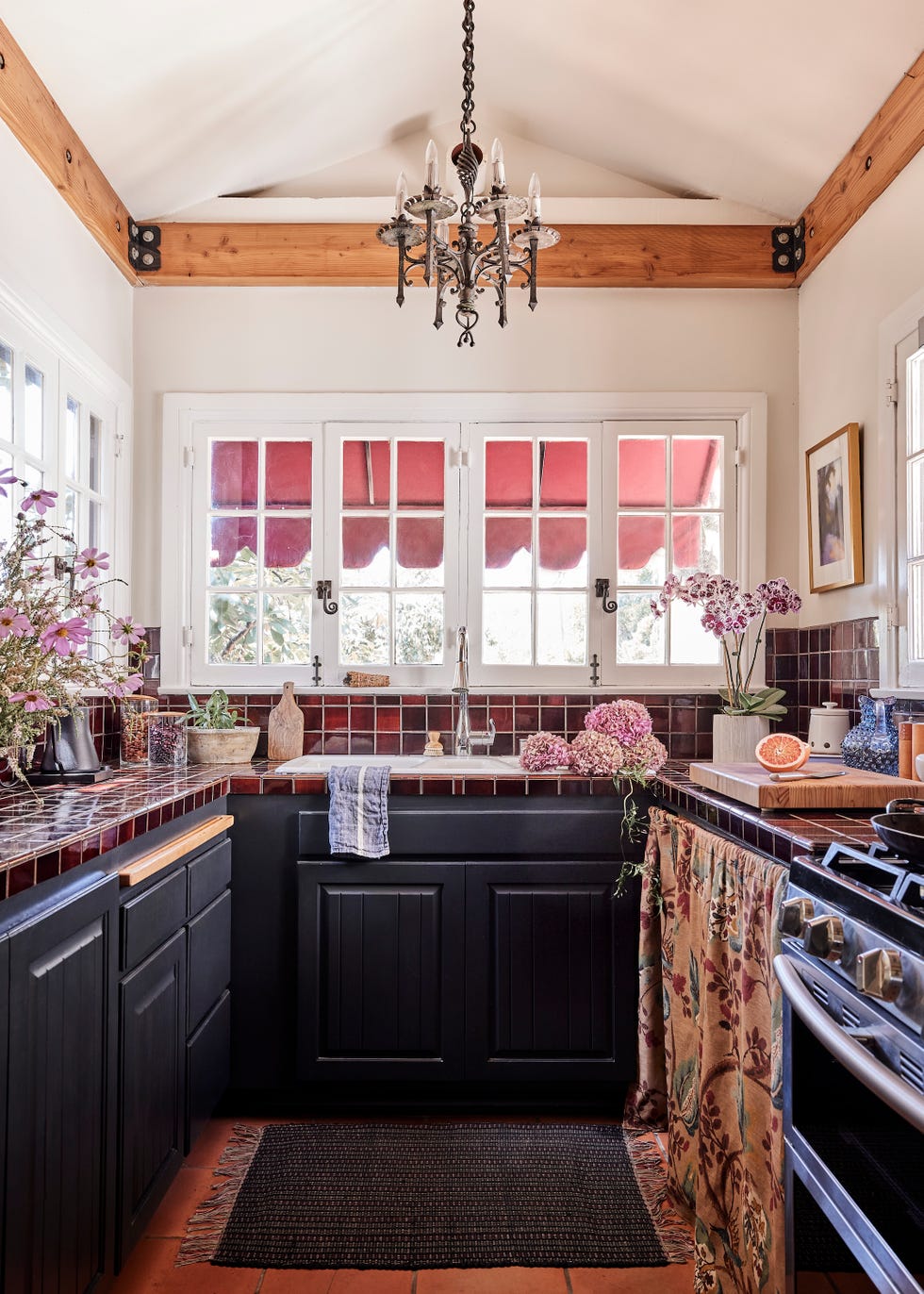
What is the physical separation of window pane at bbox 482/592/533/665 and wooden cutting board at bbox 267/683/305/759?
687 millimetres

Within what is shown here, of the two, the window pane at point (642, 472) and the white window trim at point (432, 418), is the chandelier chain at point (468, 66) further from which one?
the window pane at point (642, 472)

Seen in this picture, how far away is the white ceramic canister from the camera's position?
99.3 inches

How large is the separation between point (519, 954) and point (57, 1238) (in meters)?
1.29

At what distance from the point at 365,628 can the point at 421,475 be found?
58 cm

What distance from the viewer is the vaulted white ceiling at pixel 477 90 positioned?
2.19m

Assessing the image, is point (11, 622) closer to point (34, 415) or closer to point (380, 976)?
point (34, 415)

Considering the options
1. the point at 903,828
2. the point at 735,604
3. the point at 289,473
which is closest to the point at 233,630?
the point at 289,473

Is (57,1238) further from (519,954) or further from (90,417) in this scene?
(90,417)

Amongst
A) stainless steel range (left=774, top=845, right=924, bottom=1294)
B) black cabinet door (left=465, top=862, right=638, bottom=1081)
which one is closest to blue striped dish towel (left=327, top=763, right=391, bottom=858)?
black cabinet door (left=465, top=862, right=638, bottom=1081)

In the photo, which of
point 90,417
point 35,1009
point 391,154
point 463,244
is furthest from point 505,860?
point 391,154

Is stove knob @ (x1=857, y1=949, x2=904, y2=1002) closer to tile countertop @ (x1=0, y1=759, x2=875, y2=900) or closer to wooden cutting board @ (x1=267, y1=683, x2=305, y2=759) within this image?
tile countertop @ (x1=0, y1=759, x2=875, y2=900)

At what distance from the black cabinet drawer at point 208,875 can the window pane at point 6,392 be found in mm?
1191

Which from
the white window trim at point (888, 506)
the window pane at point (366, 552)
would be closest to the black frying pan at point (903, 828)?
the white window trim at point (888, 506)

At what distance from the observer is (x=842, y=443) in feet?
8.65
